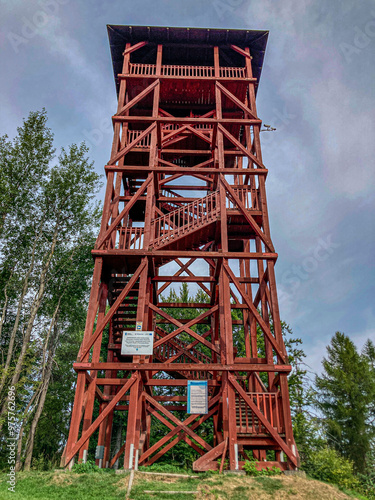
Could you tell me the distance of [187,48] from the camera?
1783 centimetres

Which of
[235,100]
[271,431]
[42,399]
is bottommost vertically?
[271,431]

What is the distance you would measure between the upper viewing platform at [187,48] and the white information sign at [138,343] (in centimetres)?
1138

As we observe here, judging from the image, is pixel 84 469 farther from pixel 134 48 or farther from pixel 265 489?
pixel 134 48

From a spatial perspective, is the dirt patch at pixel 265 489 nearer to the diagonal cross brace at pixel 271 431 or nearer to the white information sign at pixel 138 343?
the diagonal cross brace at pixel 271 431

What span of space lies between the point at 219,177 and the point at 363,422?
19.4 m

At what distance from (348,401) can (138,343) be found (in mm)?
19836

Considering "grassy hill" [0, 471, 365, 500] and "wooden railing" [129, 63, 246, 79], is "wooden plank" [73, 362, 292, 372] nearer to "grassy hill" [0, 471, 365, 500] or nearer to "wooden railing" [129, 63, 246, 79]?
"grassy hill" [0, 471, 365, 500]

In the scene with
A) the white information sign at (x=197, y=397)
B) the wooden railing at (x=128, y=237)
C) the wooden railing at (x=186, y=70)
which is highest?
the wooden railing at (x=186, y=70)

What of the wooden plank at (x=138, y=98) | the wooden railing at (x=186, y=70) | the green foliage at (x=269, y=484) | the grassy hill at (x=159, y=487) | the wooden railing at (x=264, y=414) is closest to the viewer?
the grassy hill at (x=159, y=487)

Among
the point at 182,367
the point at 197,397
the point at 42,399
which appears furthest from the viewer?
the point at 42,399

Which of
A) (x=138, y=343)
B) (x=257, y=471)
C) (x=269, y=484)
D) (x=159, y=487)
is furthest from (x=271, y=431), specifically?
(x=138, y=343)

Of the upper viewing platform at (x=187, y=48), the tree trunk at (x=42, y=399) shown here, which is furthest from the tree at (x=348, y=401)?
the upper viewing platform at (x=187, y=48)

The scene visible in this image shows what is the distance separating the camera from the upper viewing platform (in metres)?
17.0

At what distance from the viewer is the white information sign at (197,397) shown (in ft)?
34.6
